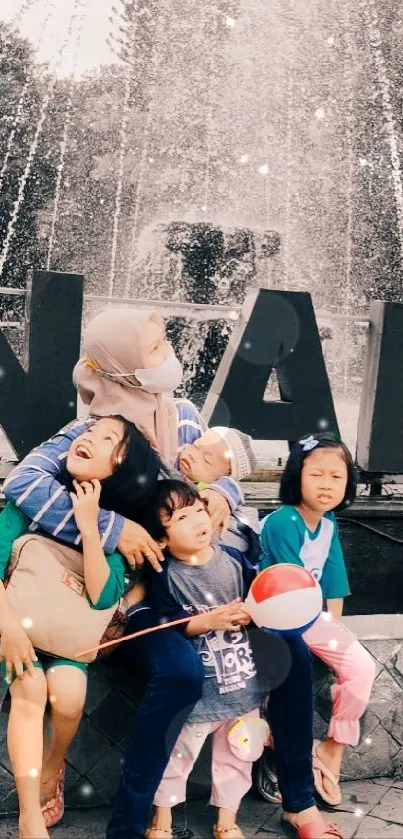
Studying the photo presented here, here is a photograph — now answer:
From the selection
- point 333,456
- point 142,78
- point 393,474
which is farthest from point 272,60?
point 333,456

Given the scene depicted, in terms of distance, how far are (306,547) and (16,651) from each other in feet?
3.29

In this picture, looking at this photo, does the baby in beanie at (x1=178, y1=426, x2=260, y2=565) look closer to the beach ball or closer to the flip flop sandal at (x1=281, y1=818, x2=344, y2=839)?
the beach ball

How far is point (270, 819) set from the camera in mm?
2711

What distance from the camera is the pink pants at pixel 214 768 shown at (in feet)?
8.11

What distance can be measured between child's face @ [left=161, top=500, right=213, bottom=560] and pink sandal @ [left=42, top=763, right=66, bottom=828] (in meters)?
0.68

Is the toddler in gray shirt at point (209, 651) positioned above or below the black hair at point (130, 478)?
below

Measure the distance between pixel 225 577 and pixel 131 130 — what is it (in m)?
15.3

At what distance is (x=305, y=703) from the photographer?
8.38 feet

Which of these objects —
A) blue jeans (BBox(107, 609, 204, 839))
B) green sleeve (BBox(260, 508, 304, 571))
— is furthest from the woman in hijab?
green sleeve (BBox(260, 508, 304, 571))

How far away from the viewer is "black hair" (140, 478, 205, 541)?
8.61 feet

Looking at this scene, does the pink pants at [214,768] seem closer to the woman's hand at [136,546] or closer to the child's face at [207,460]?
the woman's hand at [136,546]

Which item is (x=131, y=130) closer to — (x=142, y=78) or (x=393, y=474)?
(x=142, y=78)

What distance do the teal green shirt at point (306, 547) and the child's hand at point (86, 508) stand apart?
663 millimetres

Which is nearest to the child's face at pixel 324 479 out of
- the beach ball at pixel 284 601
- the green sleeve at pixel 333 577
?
the green sleeve at pixel 333 577
